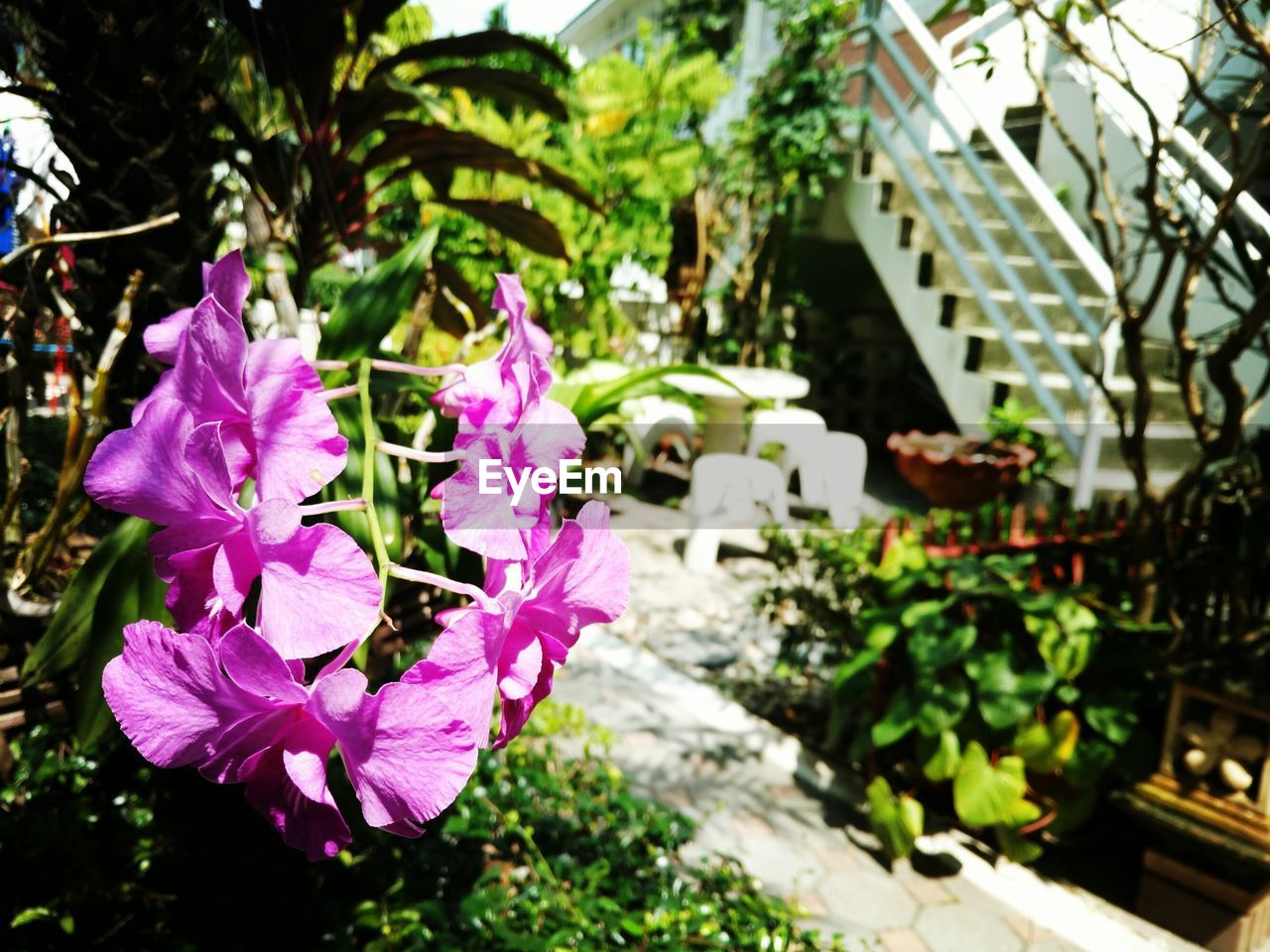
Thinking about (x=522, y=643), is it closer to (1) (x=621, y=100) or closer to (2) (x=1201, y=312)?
(2) (x=1201, y=312)

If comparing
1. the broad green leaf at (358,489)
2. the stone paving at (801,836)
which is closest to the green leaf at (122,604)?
the broad green leaf at (358,489)

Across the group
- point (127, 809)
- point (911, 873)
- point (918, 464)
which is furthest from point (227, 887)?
point (918, 464)

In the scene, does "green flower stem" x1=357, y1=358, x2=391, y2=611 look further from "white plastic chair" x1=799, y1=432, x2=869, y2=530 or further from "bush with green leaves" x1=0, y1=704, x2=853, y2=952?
"white plastic chair" x1=799, y1=432, x2=869, y2=530

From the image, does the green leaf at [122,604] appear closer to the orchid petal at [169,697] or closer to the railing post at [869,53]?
the orchid petal at [169,697]

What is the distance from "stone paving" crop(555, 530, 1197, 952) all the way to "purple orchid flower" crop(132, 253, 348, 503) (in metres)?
1.59

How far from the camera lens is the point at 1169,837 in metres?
2.42

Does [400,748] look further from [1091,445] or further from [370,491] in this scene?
[1091,445]

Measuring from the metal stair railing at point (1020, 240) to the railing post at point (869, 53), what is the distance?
0.08 metres

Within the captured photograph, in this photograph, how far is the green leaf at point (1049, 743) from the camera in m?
2.53

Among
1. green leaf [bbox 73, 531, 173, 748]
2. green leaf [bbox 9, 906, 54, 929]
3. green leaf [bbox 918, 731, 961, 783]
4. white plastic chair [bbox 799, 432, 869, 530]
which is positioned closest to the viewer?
green leaf [bbox 73, 531, 173, 748]

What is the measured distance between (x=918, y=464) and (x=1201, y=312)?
164 centimetres

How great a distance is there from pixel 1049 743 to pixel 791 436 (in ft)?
12.9

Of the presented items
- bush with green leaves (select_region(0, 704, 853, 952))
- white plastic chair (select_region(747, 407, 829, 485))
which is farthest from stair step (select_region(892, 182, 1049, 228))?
bush with green leaves (select_region(0, 704, 853, 952))

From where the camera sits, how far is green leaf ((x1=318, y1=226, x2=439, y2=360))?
36.5 inches
